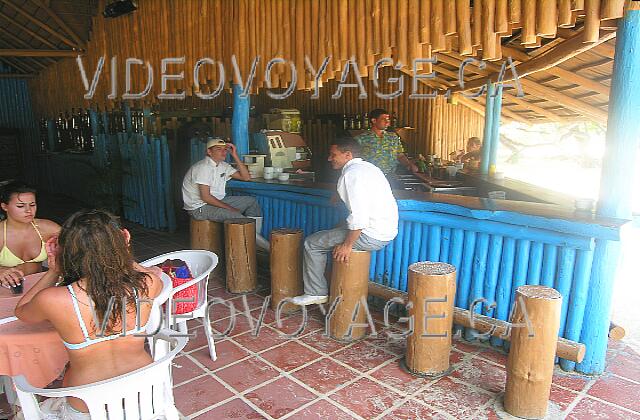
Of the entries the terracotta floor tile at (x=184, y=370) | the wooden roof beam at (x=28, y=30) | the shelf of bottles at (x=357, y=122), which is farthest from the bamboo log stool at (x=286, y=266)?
the wooden roof beam at (x=28, y=30)

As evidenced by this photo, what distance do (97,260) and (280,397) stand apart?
159 cm

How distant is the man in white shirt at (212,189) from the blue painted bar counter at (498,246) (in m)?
1.19

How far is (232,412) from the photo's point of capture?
2883 millimetres

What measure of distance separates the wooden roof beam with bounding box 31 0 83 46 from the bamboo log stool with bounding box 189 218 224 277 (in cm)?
572

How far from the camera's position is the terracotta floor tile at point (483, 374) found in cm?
320

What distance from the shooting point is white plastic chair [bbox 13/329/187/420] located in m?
1.78

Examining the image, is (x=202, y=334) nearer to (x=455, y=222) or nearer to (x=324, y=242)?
(x=324, y=242)

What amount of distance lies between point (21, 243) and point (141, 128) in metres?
5.50

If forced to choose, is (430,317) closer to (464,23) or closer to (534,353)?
(534,353)

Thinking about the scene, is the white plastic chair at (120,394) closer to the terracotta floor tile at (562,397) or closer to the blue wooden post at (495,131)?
the terracotta floor tile at (562,397)

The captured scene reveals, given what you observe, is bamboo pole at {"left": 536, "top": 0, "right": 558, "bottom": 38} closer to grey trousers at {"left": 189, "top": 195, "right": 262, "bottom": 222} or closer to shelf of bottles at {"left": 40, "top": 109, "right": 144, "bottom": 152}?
grey trousers at {"left": 189, "top": 195, "right": 262, "bottom": 222}

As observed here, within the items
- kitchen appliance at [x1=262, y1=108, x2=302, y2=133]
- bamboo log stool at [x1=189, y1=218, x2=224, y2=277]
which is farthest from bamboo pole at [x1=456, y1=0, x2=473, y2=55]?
kitchen appliance at [x1=262, y1=108, x2=302, y2=133]

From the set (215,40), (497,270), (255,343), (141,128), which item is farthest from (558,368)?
(141,128)

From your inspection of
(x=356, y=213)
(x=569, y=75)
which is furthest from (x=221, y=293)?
(x=569, y=75)
